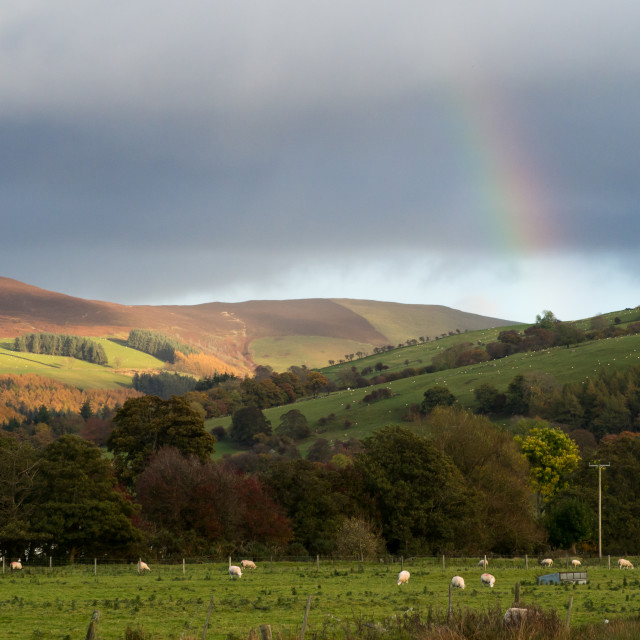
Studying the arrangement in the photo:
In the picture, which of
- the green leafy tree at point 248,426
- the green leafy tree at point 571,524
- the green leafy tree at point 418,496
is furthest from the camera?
the green leafy tree at point 248,426

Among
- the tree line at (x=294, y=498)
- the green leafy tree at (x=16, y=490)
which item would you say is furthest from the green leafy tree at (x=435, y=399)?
the green leafy tree at (x=16, y=490)

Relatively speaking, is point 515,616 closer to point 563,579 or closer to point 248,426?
point 563,579

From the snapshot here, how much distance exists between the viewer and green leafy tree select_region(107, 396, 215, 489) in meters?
93.2

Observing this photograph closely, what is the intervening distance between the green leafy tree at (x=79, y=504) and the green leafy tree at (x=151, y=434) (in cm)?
2034

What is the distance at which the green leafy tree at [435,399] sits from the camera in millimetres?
182875

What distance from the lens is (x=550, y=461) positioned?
380ft

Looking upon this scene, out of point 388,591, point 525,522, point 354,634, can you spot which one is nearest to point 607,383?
point 525,522

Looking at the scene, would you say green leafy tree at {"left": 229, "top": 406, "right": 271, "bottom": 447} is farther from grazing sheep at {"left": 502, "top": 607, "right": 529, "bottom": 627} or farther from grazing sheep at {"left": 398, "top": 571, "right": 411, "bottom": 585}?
grazing sheep at {"left": 502, "top": 607, "right": 529, "bottom": 627}

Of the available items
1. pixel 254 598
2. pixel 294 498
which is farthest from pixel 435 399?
pixel 254 598

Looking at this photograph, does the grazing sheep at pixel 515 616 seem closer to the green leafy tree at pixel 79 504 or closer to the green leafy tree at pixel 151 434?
the green leafy tree at pixel 79 504

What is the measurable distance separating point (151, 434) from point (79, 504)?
2677 cm

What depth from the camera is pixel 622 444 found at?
106 m

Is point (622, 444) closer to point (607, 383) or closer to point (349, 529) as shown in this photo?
point (349, 529)

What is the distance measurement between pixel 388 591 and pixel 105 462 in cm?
3756
